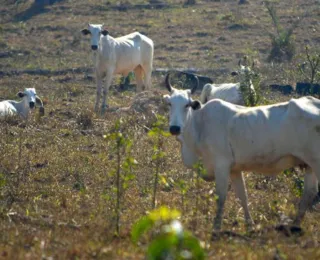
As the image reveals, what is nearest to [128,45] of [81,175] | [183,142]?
[81,175]

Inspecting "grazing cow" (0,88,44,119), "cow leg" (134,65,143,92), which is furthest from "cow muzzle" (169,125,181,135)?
"cow leg" (134,65,143,92)

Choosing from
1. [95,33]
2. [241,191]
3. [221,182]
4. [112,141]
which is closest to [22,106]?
[95,33]

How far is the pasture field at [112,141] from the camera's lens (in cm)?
667

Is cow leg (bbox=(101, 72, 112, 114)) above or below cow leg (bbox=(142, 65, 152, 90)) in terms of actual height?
above

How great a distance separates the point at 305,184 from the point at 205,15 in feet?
63.3

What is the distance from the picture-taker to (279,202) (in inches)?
347

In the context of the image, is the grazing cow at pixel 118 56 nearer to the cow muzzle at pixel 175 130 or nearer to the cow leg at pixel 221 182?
the cow muzzle at pixel 175 130

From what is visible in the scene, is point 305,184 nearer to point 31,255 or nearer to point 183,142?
point 183,142

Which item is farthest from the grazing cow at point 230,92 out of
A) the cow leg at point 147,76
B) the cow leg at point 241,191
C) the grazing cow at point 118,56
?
the cow leg at point 147,76

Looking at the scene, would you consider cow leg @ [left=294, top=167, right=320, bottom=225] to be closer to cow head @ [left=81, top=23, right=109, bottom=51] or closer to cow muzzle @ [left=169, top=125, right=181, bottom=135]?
cow muzzle @ [left=169, top=125, right=181, bottom=135]

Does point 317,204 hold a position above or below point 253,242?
below

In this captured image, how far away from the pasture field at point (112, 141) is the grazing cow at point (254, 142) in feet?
0.92

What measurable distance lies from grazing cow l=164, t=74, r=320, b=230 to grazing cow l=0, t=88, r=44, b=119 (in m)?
6.34

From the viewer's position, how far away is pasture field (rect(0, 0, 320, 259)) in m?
6.67
